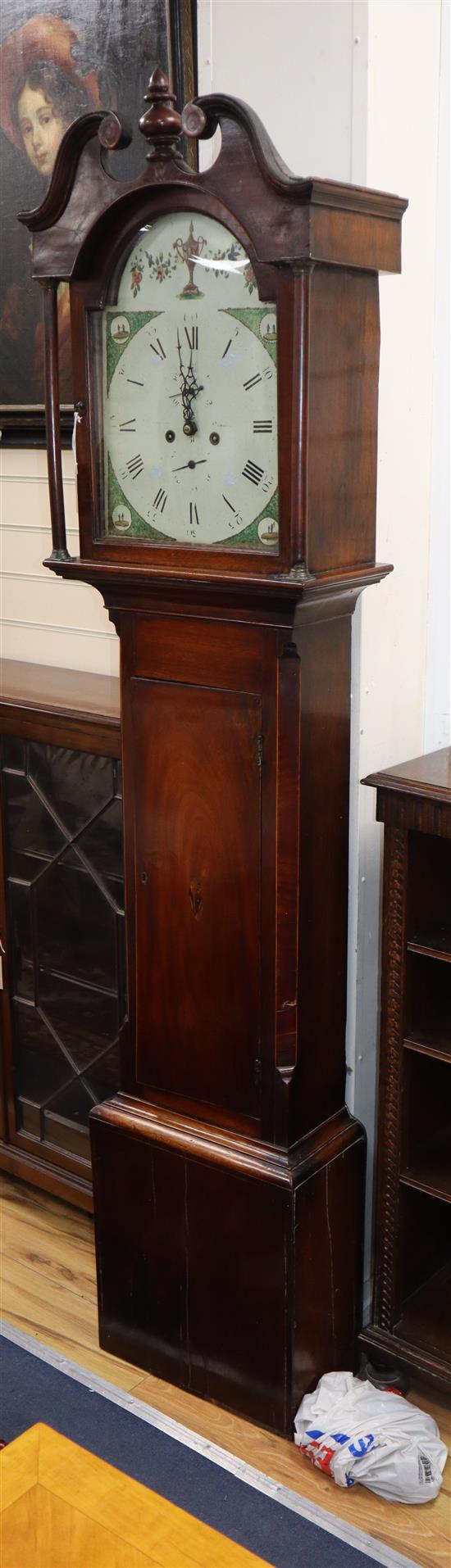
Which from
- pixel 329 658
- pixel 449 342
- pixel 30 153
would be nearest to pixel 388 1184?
pixel 329 658

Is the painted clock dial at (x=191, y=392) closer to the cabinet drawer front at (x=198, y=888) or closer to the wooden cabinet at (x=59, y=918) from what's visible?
the cabinet drawer front at (x=198, y=888)

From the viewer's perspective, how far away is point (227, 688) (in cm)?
189

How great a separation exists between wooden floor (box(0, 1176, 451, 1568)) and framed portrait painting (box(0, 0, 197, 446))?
1.52 m

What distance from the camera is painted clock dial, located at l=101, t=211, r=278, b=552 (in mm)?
1711

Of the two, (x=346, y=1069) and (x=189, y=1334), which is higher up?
(x=346, y=1069)

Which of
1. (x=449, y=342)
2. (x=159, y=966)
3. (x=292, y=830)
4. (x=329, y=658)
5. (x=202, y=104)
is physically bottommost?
(x=159, y=966)

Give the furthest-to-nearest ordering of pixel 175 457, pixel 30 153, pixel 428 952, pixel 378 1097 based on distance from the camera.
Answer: pixel 30 153 < pixel 378 1097 < pixel 428 952 < pixel 175 457

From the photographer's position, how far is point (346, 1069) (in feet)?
7.14

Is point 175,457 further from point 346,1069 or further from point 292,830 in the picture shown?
point 346,1069

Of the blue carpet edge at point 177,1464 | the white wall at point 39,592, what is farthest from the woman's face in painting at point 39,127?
the blue carpet edge at point 177,1464

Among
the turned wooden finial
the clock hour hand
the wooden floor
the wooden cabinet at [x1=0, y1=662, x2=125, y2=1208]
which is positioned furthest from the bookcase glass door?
the turned wooden finial

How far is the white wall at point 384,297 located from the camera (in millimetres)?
1869

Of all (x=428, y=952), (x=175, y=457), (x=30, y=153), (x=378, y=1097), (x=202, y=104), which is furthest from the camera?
(x=30, y=153)

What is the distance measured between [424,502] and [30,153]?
1.11m
